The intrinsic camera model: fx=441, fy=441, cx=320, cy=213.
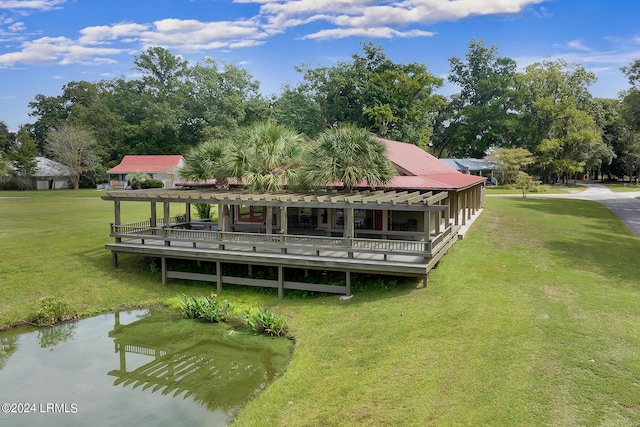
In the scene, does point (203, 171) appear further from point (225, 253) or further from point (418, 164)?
point (418, 164)

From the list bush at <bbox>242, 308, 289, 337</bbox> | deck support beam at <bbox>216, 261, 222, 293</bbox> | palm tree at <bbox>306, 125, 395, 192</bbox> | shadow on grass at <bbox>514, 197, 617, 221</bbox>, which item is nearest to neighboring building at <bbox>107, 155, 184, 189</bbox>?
shadow on grass at <bbox>514, 197, 617, 221</bbox>

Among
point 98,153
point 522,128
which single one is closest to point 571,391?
point 522,128

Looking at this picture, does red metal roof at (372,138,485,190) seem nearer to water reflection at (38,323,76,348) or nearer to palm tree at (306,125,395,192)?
palm tree at (306,125,395,192)

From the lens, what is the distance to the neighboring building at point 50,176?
60062 mm

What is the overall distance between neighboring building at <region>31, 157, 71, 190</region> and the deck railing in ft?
162

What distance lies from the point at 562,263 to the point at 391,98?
34250mm

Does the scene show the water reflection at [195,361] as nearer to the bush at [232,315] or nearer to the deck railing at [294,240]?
the bush at [232,315]

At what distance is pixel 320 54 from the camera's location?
5584cm

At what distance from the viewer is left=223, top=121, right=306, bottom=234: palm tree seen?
19047mm

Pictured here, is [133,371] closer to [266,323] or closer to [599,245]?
[266,323]

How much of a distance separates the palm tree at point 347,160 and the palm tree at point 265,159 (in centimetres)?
108

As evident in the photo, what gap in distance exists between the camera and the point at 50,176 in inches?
2387

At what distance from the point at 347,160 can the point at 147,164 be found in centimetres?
4709

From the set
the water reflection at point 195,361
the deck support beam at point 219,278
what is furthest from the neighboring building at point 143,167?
the water reflection at point 195,361
